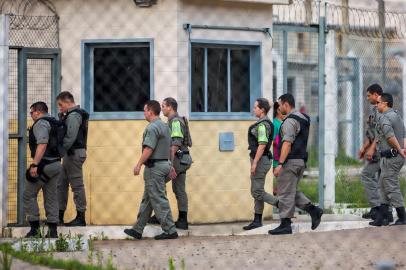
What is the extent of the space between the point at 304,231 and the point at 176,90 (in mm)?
2225

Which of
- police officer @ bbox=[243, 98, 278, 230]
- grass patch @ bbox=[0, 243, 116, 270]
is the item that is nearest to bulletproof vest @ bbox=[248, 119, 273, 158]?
police officer @ bbox=[243, 98, 278, 230]

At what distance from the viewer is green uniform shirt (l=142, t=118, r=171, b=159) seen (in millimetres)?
13301

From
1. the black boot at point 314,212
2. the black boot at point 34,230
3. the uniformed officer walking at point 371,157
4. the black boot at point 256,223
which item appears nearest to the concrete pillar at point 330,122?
the uniformed officer walking at point 371,157

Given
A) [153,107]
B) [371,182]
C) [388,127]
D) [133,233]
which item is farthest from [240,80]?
[133,233]

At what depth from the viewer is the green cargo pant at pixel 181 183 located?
47.3 ft

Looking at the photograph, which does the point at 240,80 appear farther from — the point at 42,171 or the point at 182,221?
the point at 42,171

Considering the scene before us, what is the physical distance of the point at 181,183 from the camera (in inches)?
572

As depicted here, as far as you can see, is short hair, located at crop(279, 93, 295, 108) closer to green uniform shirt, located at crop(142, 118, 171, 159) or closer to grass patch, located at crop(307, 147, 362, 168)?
green uniform shirt, located at crop(142, 118, 171, 159)

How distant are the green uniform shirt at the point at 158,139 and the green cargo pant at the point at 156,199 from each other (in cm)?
10

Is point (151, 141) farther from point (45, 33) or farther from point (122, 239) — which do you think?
point (45, 33)

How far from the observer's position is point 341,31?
1659cm

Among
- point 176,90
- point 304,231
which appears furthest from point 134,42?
point 304,231

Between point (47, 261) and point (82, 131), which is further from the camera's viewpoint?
point (82, 131)

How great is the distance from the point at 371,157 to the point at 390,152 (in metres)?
0.79
